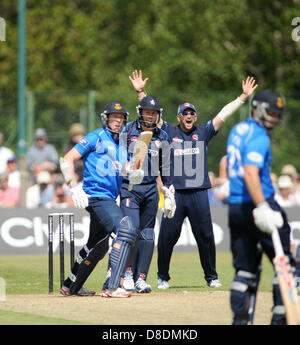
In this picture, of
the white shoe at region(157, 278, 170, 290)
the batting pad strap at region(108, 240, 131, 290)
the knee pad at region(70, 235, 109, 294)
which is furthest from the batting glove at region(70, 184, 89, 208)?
the white shoe at region(157, 278, 170, 290)

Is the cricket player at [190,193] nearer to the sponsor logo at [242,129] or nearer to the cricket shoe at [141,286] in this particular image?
the cricket shoe at [141,286]

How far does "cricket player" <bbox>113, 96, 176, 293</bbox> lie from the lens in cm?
1173

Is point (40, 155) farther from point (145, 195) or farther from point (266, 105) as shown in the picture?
point (266, 105)

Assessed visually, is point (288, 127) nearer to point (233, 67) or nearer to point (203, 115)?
point (203, 115)

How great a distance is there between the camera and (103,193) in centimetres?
1098

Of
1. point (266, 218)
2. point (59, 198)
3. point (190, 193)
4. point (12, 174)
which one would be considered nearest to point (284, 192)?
point (59, 198)

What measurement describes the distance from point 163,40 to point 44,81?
15.8 ft

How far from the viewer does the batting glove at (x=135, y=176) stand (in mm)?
11672

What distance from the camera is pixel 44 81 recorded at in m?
34.8

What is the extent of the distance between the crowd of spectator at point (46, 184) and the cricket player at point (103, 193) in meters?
7.91

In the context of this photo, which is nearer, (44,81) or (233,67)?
(233,67)

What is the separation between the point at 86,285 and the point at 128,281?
1420 millimetres
